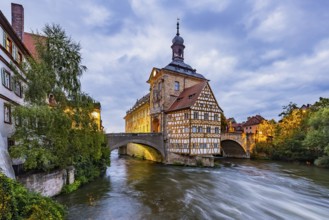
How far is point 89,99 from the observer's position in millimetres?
12195

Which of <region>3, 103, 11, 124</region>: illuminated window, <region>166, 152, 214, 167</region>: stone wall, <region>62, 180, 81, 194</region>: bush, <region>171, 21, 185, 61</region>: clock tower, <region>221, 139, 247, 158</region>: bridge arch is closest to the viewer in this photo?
<region>3, 103, 11, 124</region>: illuminated window

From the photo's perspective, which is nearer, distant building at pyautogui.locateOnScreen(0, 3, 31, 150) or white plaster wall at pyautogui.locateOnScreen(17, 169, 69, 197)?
white plaster wall at pyautogui.locateOnScreen(17, 169, 69, 197)

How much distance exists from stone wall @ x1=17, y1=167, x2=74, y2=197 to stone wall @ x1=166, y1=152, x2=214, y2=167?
13887 mm

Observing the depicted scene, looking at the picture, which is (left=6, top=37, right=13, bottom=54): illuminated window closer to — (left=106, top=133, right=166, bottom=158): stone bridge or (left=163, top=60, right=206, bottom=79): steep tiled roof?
(left=106, top=133, right=166, bottom=158): stone bridge

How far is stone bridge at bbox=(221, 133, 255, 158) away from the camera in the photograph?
32781mm

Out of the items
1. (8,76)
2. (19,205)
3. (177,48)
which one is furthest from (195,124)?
(19,205)

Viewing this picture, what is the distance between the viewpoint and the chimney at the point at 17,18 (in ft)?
42.7

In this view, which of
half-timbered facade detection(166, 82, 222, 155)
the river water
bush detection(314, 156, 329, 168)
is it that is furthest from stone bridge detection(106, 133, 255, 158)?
bush detection(314, 156, 329, 168)

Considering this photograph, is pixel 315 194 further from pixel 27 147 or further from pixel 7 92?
pixel 7 92

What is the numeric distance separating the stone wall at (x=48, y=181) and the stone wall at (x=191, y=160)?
13.9 metres

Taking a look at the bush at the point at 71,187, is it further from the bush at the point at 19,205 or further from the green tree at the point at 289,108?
the green tree at the point at 289,108

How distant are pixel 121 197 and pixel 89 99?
609 centimetres

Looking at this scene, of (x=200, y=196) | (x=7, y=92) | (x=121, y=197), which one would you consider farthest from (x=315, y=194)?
(x=7, y=92)

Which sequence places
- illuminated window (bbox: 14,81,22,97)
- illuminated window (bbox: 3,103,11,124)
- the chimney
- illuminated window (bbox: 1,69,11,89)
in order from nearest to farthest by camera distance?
illuminated window (bbox: 1,69,11,89) → illuminated window (bbox: 3,103,11,124) → illuminated window (bbox: 14,81,22,97) → the chimney
